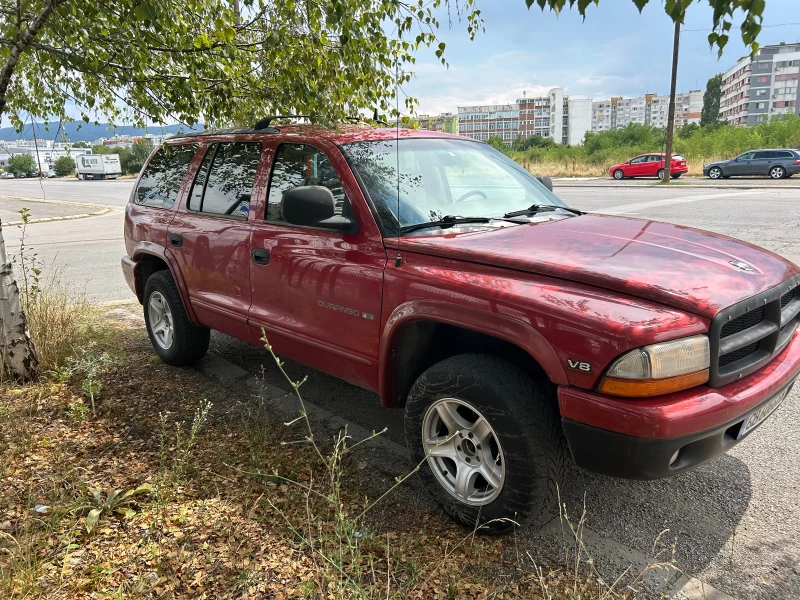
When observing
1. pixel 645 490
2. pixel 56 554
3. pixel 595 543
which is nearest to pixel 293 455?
pixel 56 554

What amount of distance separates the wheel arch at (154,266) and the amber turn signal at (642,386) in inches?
130

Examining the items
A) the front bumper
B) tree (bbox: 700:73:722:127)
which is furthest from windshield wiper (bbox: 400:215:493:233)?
tree (bbox: 700:73:722:127)

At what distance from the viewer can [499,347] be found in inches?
107

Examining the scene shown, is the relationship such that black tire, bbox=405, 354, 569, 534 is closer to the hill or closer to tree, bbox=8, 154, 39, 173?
the hill

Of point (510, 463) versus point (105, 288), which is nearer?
point (510, 463)

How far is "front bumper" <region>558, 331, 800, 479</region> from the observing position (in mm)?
2125

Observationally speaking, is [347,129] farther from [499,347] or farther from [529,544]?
[529,544]

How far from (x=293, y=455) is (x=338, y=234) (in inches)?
50.9

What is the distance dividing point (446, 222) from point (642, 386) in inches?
55.2

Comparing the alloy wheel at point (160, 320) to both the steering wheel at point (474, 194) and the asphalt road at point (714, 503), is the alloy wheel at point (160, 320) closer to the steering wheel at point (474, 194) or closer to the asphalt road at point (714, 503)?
the asphalt road at point (714, 503)

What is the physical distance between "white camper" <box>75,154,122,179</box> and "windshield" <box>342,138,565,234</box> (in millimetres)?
63734

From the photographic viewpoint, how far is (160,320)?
4973 mm

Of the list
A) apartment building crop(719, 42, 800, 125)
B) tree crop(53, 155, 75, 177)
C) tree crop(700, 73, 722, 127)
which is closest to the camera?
tree crop(53, 155, 75, 177)

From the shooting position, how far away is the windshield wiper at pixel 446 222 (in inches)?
121
